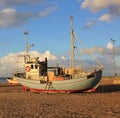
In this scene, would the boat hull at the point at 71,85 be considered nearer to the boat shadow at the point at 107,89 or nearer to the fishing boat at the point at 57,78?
the fishing boat at the point at 57,78

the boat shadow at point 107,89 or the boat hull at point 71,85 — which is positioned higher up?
the boat hull at point 71,85

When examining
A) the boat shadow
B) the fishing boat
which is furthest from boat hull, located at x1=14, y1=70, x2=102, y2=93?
the boat shadow

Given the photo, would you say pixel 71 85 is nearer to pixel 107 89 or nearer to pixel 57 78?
pixel 57 78

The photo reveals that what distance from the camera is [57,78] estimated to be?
46500mm

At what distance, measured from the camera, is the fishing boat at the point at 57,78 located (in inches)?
1773

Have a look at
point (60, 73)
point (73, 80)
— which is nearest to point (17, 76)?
point (60, 73)

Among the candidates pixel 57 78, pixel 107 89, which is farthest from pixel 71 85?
pixel 107 89

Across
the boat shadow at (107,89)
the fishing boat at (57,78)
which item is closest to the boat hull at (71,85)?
the fishing boat at (57,78)

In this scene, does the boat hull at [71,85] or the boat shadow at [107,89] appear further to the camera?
the boat shadow at [107,89]

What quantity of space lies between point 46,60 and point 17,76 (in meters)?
5.67

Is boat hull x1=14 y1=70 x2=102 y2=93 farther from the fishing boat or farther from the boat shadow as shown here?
the boat shadow

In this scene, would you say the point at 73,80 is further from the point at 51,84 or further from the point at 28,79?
the point at 28,79

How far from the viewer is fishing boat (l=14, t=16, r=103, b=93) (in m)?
45.0

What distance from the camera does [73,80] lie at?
44562 millimetres
